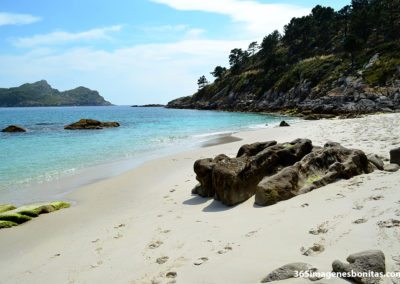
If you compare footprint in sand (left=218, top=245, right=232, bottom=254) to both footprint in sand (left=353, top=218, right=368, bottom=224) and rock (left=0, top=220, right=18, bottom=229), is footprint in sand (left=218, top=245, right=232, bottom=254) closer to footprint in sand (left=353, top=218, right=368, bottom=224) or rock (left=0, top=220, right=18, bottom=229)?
footprint in sand (left=353, top=218, right=368, bottom=224)

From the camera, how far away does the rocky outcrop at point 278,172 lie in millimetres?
9893

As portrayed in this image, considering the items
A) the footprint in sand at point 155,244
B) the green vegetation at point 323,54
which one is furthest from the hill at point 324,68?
the footprint in sand at point 155,244

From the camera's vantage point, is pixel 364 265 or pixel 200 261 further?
pixel 200 261

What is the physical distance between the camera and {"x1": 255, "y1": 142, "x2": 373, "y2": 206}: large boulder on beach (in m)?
9.70

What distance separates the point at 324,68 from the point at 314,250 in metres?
89.4

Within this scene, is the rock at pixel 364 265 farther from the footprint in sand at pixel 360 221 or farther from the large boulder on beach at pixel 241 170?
the large boulder on beach at pixel 241 170

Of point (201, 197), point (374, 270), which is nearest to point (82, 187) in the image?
point (201, 197)

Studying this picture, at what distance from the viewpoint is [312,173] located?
10773 mm

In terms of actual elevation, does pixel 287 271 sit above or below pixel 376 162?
below

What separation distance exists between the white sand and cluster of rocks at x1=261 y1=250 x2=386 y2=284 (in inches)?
6.9

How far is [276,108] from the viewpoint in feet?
296

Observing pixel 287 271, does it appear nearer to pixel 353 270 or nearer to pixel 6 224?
pixel 353 270

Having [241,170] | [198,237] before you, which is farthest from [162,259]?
[241,170]

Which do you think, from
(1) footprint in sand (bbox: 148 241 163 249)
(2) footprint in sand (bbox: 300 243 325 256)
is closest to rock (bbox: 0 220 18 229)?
(1) footprint in sand (bbox: 148 241 163 249)
